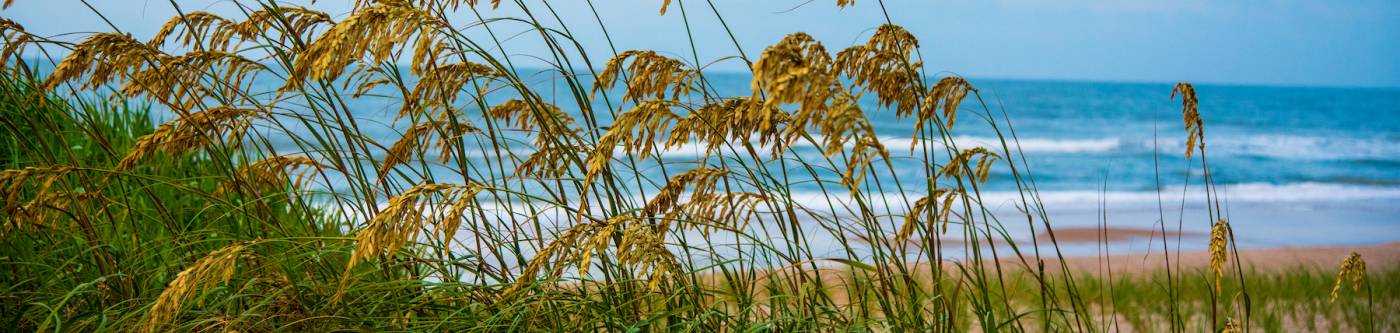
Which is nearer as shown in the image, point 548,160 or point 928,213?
point 928,213

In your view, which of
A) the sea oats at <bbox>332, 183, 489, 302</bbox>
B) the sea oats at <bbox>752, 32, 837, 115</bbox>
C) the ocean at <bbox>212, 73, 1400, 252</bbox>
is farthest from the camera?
the ocean at <bbox>212, 73, 1400, 252</bbox>

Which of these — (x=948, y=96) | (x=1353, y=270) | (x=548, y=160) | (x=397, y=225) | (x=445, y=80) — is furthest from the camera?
(x=1353, y=270)

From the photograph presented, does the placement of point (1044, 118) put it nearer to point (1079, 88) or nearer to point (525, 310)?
point (1079, 88)

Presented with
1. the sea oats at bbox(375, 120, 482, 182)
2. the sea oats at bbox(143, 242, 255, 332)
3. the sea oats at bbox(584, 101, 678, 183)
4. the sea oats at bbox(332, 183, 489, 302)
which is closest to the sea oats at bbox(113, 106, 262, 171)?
the sea oats at bbox(375, 120, 482, 182)

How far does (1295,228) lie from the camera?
11461mm

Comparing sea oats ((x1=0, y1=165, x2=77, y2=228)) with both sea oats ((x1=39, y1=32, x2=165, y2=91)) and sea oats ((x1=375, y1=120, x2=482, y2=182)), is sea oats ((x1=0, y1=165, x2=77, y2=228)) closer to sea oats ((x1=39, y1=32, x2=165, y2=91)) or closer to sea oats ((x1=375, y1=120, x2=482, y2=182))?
sea oats ((x1=39, y1=32, x2=165, y2=91))

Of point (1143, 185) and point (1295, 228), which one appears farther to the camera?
point (1143, 185)

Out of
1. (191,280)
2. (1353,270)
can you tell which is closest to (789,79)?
(191,280)

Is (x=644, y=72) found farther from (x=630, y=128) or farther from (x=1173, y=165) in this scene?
(x=1173, y=165)

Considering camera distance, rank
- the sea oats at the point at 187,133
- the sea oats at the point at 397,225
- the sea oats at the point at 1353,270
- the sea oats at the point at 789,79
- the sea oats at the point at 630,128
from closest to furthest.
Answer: the sea oats at the point at 789,79
the sea oats at the point at 397,225
the sea oats at the point at 630,128
the sea oats at the point at 187,133
the sea oats at the point at 1353,270

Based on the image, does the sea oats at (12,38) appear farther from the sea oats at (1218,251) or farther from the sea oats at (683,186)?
the sea oats at (1218,251)

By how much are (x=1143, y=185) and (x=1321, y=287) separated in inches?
498

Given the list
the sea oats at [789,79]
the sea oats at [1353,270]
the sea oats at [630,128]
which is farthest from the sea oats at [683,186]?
the sea oats at [1353,270]

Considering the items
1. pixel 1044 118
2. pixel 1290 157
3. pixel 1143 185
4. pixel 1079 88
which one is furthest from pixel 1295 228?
pixel 1079 88
